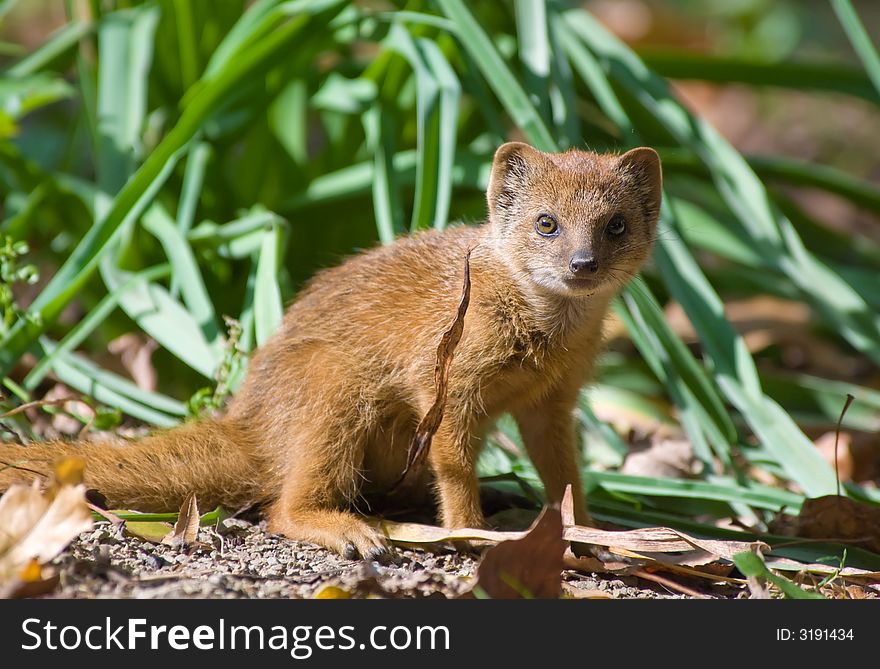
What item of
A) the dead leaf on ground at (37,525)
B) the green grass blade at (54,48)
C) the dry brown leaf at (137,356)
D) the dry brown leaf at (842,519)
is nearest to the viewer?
the dead leaf on ground at (37,525)

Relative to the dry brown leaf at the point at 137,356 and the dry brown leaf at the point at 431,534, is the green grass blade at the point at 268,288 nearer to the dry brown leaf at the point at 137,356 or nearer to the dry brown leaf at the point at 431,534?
the dry brown leaf at the point at 137,356

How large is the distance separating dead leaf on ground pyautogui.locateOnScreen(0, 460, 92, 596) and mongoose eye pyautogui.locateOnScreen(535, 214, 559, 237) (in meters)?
1.31

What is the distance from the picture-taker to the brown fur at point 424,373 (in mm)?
2639

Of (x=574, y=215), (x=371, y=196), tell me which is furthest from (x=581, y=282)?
(x=371, y=196)

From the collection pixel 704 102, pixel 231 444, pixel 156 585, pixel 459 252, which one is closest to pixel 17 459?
pixel 231 444

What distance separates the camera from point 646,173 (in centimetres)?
278

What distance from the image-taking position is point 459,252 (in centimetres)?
287

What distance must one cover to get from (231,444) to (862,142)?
629 centimetres

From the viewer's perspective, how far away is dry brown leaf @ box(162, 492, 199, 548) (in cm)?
246

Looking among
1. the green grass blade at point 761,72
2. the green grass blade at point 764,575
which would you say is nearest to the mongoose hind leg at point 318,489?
the green grass blade at point 764,575

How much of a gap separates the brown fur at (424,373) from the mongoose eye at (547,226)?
0.02 metres

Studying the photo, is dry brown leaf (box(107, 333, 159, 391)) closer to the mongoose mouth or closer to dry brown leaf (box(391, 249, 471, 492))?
dry brown leaf (box(391, 249, 471, 492))

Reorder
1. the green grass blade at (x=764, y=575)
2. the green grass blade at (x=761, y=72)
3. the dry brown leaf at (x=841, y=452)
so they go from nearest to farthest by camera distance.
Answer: the green grass blade at (x=764, y=575) < the dry brown leaf at (x=841, y=452) < the green grass blade at (x=761, y=72)

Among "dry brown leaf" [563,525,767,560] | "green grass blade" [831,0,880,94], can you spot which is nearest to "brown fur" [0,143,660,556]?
"dry brown leaf" [563,525,767,560]
